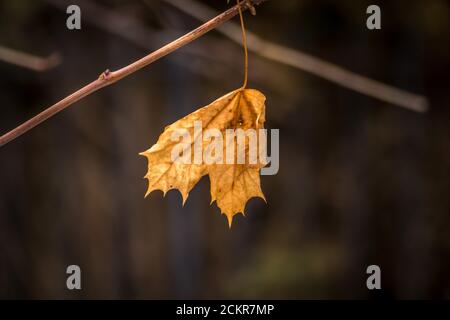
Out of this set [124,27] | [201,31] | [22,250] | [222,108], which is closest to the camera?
[201,31]

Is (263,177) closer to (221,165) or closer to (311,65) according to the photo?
(311,65)

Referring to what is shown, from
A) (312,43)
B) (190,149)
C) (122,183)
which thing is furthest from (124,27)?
(190,149)

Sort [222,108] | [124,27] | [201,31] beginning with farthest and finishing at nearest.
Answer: [124,27]
[222,108]
[201,31]

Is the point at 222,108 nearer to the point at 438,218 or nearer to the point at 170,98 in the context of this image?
the point at 170,98

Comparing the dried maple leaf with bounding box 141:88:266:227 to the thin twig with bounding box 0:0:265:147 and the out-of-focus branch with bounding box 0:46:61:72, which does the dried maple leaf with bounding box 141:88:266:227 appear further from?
the out-of-focus branch with bounding box 0:46:61:72

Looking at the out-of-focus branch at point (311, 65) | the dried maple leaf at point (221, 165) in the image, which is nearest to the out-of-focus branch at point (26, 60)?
the out-of-focus branch at point (311, 65)

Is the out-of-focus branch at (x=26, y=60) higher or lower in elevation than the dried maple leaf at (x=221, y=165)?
higher

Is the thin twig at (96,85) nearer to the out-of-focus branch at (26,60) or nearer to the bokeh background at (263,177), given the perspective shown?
the out-of-focus branch at (26,60)
